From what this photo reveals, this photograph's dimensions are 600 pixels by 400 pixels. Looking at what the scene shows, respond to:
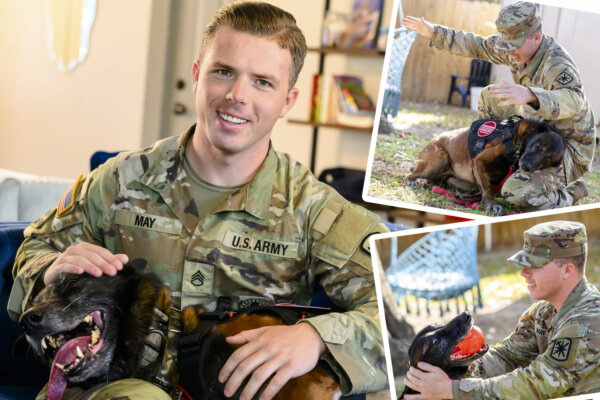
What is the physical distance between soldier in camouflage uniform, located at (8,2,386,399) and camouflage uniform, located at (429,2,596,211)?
0.39 metres

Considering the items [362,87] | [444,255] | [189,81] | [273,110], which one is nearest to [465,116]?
[444,255]

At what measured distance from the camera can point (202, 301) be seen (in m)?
1.47

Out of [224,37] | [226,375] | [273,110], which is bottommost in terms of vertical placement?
[226,375]

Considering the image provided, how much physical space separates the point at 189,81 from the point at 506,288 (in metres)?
4.44

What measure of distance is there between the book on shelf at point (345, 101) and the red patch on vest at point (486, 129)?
139 inches

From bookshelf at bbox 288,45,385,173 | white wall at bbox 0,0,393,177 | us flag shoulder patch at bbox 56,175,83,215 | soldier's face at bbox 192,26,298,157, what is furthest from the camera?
white wall at bbox 0,0,393,177

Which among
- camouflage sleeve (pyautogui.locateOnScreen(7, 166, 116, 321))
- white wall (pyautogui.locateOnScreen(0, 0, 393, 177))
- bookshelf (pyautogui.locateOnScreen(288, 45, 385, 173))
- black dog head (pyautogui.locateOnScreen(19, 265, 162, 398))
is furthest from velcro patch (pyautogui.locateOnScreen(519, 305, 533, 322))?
white wall (pyautogui.locateOnScreen(0, 0, 393, 177))

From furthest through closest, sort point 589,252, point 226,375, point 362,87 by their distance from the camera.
→ point 362,87 → point 226,375 → point 589,252

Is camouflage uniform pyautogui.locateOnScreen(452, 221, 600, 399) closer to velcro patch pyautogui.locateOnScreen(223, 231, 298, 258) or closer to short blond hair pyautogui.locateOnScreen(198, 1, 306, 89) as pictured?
velcro patch pyautogui.locateOnScreen(223, 231, 298, 258)

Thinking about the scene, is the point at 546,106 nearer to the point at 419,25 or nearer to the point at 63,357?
the point at 419,25

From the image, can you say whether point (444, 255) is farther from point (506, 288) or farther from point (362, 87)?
point (362, 87)

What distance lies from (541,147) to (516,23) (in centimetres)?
20

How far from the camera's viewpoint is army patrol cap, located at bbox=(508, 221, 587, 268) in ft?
3.57

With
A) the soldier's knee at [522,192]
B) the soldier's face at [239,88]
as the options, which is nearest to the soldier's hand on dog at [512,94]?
the soldier's knee at [522,192]
